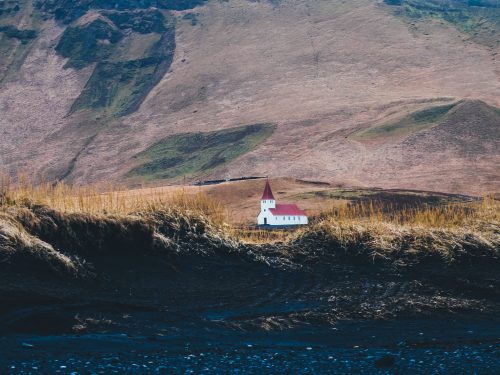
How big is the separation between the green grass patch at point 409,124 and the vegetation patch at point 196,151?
18552 millimetres

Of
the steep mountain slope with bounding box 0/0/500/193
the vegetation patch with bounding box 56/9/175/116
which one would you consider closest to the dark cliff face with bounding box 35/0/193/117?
the vegetation patch with bounding box 56/9/175/116

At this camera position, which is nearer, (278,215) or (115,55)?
(278,215)

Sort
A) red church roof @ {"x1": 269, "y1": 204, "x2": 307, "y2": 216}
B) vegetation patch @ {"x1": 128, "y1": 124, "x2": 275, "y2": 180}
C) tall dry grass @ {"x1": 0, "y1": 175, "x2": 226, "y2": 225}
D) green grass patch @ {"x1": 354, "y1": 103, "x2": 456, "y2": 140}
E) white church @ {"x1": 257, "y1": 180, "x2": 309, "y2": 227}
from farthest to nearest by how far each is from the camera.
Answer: vegetation patch @ {"x1": 128, "y1": 124, "x2": 275, "y2": 180}, green grass patch @ {"x1": 354, "y1": 103, "x2": 456, "y2": 140}, red church roof @ {"x1": 269, "y1": 204, "x2": 307, "y2": 216}, white church @ {"x1": 257, "y1": 180, "x2": 309, "y2": 227}, tall dry grass @ {"x1": 0, "y1": 175, "x2": 226, "y2": 225}

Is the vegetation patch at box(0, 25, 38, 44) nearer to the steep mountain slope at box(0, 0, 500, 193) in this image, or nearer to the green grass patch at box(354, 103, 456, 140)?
the steep mountain slope at box(0, 0, 500, 193)

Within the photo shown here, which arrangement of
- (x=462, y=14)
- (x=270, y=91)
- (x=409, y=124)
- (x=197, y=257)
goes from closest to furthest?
(x=197, y=257) → (x=409, y=124) → (x=270, y=91) → (x=462, y=14)

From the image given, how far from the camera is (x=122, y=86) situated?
178 metres

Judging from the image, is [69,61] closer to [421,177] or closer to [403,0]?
[403,0]

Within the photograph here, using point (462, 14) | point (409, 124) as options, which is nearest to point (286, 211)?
point (409, 124)

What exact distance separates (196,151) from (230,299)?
123 meters

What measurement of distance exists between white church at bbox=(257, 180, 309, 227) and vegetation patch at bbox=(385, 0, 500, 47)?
110060mm

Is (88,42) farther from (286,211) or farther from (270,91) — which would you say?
(286,211)

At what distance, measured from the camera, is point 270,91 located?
518 feet

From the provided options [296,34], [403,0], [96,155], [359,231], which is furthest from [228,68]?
[359,231]

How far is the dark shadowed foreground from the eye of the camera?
12.9m
